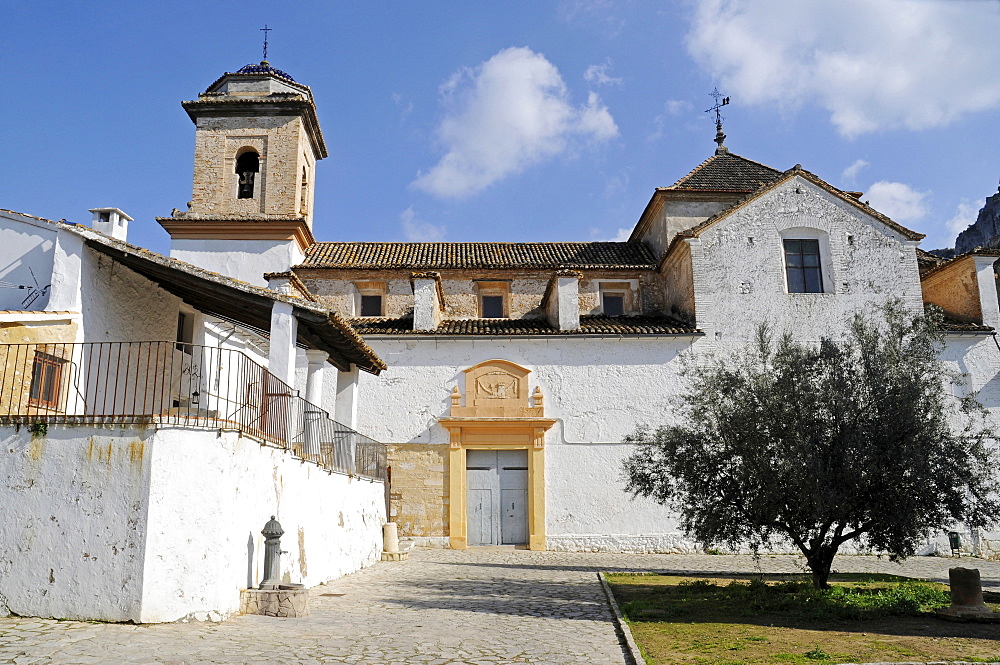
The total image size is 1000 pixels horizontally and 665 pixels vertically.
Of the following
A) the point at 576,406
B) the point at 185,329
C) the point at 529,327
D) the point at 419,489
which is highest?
the point at 529,327

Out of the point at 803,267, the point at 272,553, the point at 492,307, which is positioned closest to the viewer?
the point at 272,553

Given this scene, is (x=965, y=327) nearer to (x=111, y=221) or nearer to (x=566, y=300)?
(x=566, y=300)

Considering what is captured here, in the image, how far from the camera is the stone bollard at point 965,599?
28.3 feet

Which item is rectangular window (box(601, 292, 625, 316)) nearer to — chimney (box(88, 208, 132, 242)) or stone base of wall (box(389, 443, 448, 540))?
stone base of wall (box(389, 443, 448, 540))

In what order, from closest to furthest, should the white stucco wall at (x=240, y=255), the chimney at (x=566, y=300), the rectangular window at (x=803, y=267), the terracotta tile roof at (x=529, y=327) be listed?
the terracotta tile roof at (x=529, y=327), the chimney at (x=566, y=300), the rectangular window at (x=803, y=267), the white stucco wall at (x=240, y=255)

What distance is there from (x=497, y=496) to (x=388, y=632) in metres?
11.4

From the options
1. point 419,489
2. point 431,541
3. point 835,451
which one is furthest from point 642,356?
point 835,451

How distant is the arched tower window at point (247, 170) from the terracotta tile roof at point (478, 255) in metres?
2.62

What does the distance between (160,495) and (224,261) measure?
15921 millimetres

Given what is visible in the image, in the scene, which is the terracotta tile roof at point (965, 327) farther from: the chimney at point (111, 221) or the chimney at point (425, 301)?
the chimney at point (111, 221)

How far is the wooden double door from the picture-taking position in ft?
61.8

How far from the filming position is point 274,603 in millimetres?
8352

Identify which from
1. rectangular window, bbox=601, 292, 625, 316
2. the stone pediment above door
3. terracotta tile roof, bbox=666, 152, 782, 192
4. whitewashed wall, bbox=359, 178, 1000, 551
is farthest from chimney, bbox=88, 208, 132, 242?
terracotta tile roof, bbox=666, 152, 782, 192

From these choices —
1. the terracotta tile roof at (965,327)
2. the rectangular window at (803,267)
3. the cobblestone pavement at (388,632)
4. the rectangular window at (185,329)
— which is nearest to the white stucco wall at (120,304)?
the rectangular window at (185,329)
